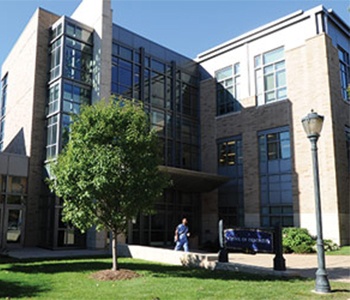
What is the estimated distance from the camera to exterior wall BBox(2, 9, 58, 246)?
21766 millimetres

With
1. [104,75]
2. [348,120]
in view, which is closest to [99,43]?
[104,75]

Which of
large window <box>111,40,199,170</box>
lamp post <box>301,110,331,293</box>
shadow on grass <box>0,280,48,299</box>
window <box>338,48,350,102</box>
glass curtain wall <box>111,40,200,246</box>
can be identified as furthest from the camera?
large window <box>111,40,199,170</box>

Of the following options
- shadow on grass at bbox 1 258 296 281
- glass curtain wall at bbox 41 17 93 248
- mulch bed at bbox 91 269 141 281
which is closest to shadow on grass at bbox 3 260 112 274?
shadow on grass at bbox 1 258 296 281

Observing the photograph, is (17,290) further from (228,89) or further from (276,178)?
(228,89)

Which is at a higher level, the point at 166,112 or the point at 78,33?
the point at 78,33

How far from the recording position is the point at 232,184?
2661cm

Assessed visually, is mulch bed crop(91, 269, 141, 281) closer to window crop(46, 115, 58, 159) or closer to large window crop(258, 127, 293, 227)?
window crop(46, 115, 58, 159)

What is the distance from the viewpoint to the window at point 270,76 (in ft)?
81.5

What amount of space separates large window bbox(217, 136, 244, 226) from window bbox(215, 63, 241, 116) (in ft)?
7.97

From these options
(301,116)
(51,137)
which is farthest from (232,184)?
(51,137)

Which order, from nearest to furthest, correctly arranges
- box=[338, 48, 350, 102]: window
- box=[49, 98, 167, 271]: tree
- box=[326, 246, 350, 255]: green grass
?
box=[49, 98, 167, 271]: tree, box=[326, 246, 350, 255]: green grass, box=[338, 48, 350, 102]: window

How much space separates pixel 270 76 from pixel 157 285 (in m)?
19.5

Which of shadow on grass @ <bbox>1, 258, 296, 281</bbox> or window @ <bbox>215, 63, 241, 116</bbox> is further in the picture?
window @ <bbox>215, 63, 241, 116</bbox>

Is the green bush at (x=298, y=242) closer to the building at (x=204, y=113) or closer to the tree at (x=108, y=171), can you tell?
the building at (x=204, y=113)
